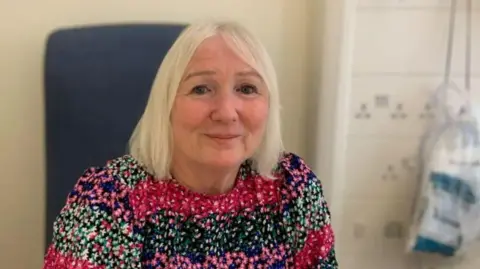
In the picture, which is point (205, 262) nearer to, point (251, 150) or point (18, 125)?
point (251, 150)

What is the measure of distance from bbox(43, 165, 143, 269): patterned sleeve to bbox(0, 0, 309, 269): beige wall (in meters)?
0.47

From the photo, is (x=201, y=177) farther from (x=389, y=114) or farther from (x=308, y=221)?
(x=389, y=114)

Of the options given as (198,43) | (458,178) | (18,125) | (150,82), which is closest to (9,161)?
(18,125)

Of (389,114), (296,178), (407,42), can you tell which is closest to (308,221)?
(296,178)

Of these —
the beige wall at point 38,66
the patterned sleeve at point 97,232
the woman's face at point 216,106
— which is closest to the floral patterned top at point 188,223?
the patterned sleeve at point 97,232

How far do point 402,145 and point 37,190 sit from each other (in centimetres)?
86

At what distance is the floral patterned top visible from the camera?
1.21 m

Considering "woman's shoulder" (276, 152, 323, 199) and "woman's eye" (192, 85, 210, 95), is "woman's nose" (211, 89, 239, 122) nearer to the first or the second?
"woman's eye" (192, 85, 210, 95)

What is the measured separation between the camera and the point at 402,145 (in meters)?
1.50

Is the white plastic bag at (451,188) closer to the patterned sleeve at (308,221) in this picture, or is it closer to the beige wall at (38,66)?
the patterned sleeve at (308,221)

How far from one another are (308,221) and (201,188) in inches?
8.5

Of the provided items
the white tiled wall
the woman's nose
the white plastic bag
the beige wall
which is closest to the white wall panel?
the white tiled wall

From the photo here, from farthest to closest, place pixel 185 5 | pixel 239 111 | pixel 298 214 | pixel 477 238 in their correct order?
pixel 185 5 → pixel 477 238 → pixel 298 214 → pixel 239 111

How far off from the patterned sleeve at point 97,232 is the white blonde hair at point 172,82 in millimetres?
85
